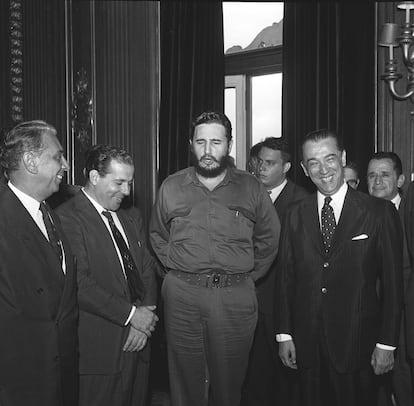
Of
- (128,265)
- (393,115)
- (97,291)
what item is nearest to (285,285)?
(128,265)

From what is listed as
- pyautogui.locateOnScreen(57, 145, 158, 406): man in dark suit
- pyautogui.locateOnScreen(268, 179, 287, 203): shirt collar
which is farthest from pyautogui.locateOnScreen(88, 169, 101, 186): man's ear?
pyautogui.locateOnScreen(268, 179, 287, 203): shirt collar

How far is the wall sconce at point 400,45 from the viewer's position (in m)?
3.79

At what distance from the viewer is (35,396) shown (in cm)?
191

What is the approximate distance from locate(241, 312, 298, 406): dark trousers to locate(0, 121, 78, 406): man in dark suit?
159 centimetres

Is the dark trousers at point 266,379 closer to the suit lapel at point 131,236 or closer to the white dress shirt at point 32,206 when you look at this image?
the suit lapel at point 131,236

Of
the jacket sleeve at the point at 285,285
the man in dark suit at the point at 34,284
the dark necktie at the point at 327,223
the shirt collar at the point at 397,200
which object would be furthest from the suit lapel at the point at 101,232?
the shirt collar at the point at 397,200

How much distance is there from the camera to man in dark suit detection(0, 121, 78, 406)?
6.15ft

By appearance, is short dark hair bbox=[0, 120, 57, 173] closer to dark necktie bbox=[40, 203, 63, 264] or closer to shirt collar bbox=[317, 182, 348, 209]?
dark necktie bbox=[40, 203, 63, 264]

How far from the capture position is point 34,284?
1919mm

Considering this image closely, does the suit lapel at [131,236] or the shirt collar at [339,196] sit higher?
the shirt collar at [339,196]

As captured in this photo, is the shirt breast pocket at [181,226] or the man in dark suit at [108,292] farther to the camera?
the shirt breast pocket at [181,226]

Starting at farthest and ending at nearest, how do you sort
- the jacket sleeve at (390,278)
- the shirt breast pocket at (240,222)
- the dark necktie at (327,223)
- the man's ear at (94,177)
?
the shirt breast pocket at (240,222), the man's ear at (94,177), the dark necktie at (327,223), the jacket sleeve at (390,278)

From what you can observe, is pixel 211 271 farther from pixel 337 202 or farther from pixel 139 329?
pixel 337 202

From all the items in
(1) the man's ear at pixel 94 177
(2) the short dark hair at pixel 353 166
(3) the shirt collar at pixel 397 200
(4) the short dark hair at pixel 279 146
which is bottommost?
(3) the shirt collar at pixel 397 200
